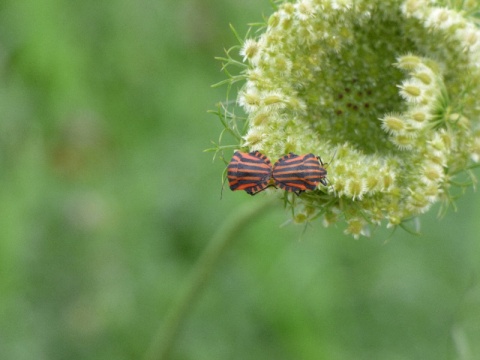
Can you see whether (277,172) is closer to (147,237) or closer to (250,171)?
(250,171)

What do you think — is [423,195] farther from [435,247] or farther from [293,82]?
[435,247]

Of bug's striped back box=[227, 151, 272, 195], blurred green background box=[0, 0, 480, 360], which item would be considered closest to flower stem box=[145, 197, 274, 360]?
bug's striped back box=[227, 151, 272, 195]

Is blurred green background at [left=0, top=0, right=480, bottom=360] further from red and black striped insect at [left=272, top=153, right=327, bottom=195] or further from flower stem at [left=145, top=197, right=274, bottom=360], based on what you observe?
red and black striped insect at [left=272, top=153, right=327, bottom=195]

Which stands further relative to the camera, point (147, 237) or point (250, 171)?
point (147, 237)

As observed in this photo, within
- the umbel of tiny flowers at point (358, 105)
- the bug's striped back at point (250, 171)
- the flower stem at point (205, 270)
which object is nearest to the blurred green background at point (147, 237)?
the flower stem at point (205, 270)

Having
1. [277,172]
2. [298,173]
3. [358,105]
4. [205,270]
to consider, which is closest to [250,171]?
[277,172]

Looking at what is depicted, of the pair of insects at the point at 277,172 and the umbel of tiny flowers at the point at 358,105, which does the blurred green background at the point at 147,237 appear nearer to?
the umbel of tiny flowers at the point at 358,105
